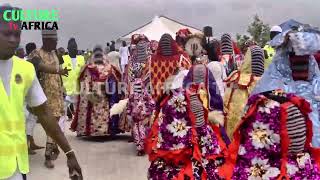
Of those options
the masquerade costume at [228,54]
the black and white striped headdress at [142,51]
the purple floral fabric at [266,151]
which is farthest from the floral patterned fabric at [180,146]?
the black and white striped headdress at [142,51]

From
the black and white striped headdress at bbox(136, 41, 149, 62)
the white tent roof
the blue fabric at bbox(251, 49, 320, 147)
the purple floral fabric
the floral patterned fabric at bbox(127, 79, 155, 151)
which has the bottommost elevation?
the floral patterned fabric at bbox(127, 79, 155, 151)

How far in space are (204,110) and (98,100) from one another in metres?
5.56

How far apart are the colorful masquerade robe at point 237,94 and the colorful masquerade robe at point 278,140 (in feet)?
9.01

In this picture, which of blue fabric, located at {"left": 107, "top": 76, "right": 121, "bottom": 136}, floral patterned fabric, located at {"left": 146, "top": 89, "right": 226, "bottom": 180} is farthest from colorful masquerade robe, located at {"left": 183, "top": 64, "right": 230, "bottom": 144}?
blue fabric, located at {"left": 107, "top": 76, "right": 121, "bottom": 136}

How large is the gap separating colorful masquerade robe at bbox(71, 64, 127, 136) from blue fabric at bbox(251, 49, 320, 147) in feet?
20.6

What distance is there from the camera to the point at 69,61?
594 inches

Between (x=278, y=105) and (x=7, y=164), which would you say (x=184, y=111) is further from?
(x=7, y=164)

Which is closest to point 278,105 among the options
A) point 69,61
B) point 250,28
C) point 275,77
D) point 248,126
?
point 248,126

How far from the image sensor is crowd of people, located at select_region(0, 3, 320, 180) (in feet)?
12.1

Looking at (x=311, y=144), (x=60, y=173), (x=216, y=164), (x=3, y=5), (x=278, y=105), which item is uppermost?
(x=3, y=5)

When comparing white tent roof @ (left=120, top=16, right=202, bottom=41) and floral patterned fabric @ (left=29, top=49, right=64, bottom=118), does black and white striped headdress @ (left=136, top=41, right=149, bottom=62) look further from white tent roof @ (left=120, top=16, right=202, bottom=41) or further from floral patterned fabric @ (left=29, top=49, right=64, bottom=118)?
white tent roof @ (left=120, top=16, right=202, bottom=41)

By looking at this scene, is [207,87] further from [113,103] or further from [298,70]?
[113,103]

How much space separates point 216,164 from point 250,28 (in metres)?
17.1

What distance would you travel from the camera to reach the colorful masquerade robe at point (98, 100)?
A: 10.9 meters
